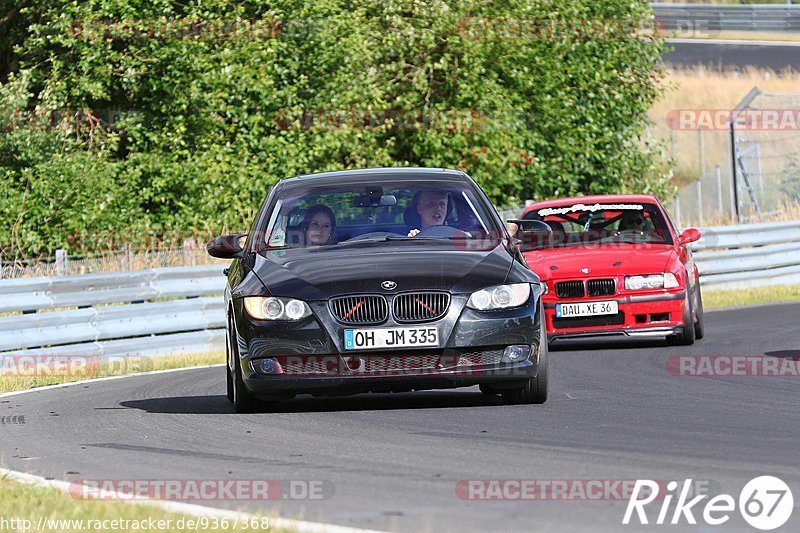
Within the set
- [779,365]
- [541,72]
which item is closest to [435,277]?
[779,365]

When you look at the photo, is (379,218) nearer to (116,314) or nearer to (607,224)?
(607,224)

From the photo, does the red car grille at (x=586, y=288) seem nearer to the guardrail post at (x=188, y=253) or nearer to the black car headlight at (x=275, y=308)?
the black car headlight at (x=275, y=308)

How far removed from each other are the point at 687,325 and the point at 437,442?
7.39 meters

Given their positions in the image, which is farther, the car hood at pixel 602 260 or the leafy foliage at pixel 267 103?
the leafy foliage at pixel 267 103

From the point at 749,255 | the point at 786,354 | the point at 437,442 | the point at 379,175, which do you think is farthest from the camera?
the point at 749,255

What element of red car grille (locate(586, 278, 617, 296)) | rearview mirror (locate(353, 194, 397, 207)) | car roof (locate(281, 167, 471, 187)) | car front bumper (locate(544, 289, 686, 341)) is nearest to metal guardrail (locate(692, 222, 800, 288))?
car front bumper (locate(544, 289, 686, 341))

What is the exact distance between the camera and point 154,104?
27969 mm

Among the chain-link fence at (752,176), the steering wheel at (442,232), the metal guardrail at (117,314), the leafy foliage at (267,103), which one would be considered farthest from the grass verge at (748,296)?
the steering wheel at (442,232)

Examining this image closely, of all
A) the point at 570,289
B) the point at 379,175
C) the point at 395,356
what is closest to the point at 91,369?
the point at 570,289

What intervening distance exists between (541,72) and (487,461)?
23.2 metres

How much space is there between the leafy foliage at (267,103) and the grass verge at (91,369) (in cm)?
1012

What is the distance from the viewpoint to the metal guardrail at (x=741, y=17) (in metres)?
54.0

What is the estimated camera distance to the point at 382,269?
9555 mm

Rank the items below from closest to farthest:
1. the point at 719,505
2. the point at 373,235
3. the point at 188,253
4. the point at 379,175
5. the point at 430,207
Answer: the point at 719,505 < the point at 373,235 < the point at 430,207 < the point at 379,175 < the point at 188,253
